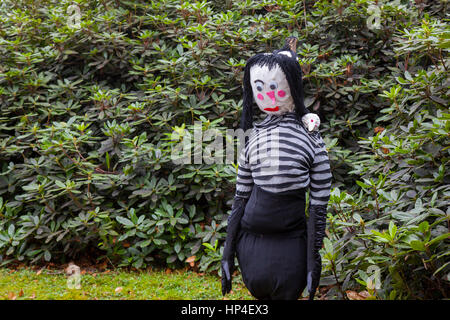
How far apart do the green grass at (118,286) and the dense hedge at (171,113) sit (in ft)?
0.52

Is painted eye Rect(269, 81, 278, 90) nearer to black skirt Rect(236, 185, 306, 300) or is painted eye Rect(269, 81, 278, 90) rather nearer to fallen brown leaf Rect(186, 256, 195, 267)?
black skirt Rect(236, 185, 306, 300)

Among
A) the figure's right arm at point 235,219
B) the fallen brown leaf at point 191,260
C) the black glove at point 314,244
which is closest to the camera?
the black glove at point 314,244

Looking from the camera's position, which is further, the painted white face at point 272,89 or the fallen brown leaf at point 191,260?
the fallen brown leaf at point 191,260

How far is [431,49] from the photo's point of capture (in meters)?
3.28

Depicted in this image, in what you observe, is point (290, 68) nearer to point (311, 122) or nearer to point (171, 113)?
point (311, 122)

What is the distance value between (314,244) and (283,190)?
1.03 feet

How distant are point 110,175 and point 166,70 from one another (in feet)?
4.06

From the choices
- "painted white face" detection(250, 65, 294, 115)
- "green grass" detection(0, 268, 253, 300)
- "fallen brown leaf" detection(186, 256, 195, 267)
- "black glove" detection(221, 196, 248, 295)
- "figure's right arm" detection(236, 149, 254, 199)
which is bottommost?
"green grass" detection(0, 268, 253, 300)

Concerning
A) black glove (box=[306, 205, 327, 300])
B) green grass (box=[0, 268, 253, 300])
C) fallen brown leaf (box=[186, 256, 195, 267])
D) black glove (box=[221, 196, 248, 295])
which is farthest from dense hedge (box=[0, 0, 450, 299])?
black glove (box=[221, 196, 248, 295])

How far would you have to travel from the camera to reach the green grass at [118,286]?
10.3 ft

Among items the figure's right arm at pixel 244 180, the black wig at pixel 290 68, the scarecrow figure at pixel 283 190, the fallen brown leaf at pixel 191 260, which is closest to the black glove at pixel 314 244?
the scarecrow figure at pixel 283 190

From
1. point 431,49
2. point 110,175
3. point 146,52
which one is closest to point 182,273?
point 110,175

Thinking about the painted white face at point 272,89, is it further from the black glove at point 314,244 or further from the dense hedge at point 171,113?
the dense hedge at point 171,113

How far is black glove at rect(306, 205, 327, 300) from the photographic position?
2.01 m
